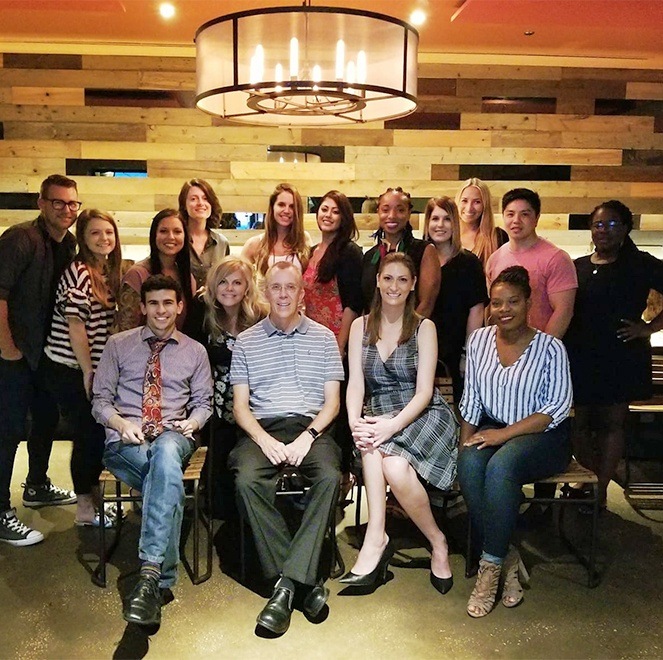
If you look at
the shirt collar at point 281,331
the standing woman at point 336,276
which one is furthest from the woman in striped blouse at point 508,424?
the standing woman at point 336,276

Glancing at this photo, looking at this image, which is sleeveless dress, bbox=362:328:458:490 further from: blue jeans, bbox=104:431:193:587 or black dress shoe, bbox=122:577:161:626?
black dress shoe, bbox=122:577:161:626

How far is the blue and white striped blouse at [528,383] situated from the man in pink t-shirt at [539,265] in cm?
51

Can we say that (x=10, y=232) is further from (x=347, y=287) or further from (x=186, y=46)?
(x=186, y=46)

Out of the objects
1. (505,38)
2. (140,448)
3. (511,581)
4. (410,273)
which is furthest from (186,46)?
(511,581)

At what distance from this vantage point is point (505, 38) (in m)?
4.64

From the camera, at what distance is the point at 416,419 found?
9.99ft

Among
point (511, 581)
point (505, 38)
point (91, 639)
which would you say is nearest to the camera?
point (91, 639)

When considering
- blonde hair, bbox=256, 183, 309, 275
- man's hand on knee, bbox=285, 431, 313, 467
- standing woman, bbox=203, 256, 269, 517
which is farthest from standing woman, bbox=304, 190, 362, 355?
man's hand on knee, bbox=285, 431, 313, 467

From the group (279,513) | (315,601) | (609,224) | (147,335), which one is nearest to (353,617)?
(315,601)

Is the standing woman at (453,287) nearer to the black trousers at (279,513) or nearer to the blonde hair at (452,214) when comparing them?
the blonde hair at (452,214)

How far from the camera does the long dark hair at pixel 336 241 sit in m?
3.71

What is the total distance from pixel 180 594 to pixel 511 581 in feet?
4.19

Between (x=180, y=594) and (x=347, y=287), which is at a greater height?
(x=347, y=287)

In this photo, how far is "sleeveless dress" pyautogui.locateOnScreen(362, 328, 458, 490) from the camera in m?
2.96
